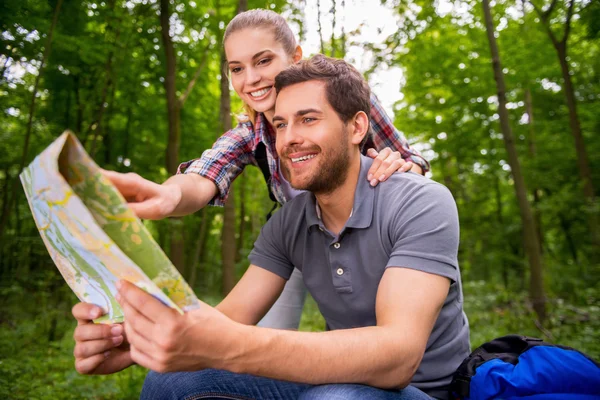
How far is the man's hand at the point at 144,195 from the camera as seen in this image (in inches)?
53.9

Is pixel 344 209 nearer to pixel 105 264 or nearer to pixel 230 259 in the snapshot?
pixel 105 264

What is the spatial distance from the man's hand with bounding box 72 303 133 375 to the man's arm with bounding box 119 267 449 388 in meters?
0.35

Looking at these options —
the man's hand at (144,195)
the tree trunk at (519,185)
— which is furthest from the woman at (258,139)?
the tree trunk at (519,185)

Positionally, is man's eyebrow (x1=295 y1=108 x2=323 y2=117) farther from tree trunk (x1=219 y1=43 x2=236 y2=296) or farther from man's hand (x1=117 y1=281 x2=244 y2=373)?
tree trunk (x1=219 y1=43 x2=236 y2=296)

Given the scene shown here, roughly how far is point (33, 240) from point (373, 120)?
5.41 metres

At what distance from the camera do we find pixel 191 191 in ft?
6.98

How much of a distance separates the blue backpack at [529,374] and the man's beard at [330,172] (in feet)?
2.79

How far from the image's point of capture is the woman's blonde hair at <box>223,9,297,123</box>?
2615 millimetres

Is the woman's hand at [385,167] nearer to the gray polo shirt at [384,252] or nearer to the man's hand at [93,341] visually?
the gray polo shirt at [384,252]

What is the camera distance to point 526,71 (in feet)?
29.2

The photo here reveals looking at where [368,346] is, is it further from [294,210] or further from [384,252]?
[294,210]

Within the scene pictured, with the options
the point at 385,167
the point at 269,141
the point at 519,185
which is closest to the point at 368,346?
the point at 385,167

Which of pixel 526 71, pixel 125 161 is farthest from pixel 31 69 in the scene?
pixel 526 71

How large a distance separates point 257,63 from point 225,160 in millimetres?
566
